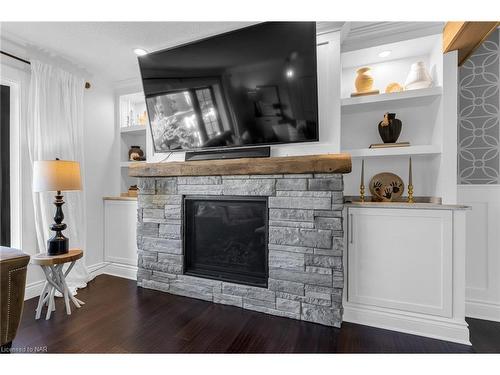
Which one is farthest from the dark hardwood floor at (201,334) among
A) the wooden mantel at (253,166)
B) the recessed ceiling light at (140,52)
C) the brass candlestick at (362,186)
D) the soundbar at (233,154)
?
the recessed ceiling light at (140,52)

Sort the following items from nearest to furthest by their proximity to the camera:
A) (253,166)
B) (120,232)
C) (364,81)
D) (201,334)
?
(201,334)
(253,166)
(364,81)
(120,232)

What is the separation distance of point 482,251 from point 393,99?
1.44 metres

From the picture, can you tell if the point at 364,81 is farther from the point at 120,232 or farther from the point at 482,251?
the point at 120,232

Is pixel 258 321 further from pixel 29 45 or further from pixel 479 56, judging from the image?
pixel 29 45

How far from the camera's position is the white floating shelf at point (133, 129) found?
120 inches

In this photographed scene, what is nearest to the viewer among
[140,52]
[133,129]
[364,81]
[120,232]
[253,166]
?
[253,166]

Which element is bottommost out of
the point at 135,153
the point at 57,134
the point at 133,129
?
the point at 135,153

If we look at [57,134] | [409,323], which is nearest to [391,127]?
[409,323]

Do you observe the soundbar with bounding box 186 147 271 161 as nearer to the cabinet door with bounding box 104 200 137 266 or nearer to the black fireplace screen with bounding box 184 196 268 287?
the black fireplace screen with bounding box 184 196 268 287

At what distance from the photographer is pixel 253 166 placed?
2.07 meters

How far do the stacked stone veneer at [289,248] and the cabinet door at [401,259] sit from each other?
19cm
